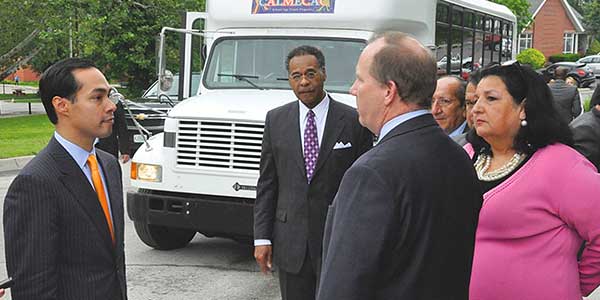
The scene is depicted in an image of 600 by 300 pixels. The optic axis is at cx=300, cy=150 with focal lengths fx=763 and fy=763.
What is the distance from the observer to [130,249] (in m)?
8.10

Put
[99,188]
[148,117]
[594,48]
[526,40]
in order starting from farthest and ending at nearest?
[594,48], [526,40], [148,117], [99,188]

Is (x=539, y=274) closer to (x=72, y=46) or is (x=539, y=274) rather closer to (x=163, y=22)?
(x=72, y=46)

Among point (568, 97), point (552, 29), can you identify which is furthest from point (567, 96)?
point (552, 29)

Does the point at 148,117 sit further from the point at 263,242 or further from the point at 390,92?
the point at 390,92

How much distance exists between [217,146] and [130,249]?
182 cm

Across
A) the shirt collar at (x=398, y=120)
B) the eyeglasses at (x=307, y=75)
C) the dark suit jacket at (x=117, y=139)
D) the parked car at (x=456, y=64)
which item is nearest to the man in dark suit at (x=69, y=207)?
the shirt collar at (x=398, y=120)

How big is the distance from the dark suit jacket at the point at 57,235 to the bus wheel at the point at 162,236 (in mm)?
4454

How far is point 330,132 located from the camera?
14.9ft

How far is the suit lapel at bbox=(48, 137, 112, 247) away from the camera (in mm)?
2914

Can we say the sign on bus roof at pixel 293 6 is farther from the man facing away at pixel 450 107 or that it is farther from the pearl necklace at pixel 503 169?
the pearl necklace at pixel 503 169

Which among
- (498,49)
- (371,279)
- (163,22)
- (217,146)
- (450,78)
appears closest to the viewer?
(371,279)

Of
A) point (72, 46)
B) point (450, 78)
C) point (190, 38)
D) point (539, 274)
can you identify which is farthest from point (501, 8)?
point (72, 46)

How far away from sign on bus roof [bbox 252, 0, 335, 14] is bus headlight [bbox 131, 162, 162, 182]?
2.06m

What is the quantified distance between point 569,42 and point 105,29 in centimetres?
5865
